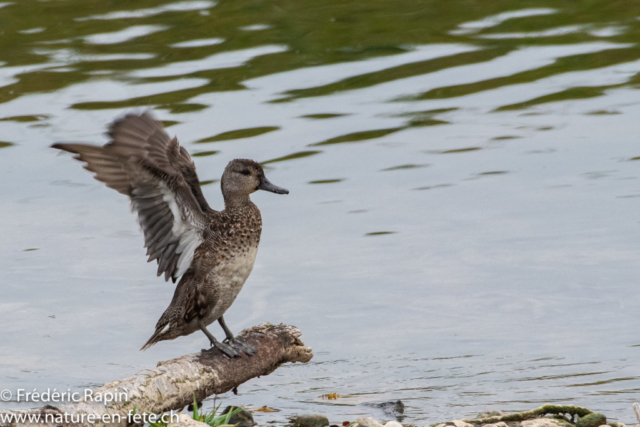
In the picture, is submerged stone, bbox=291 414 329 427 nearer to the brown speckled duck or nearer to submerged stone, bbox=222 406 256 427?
submerged stone, bbox=222 406 256 427

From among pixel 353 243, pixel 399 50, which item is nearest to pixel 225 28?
pixel 399 50

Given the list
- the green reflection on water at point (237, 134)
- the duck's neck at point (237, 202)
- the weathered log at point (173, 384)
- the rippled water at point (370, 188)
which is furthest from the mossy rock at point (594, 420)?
the green reflection on water at point (237, 134)

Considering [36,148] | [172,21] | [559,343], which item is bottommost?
[559,343]

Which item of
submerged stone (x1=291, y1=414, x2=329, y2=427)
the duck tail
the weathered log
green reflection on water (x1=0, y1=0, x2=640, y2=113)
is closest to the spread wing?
the duck tail

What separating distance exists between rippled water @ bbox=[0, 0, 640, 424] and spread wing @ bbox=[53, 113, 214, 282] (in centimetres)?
127

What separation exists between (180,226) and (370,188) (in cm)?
505

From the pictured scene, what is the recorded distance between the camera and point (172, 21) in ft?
52.2

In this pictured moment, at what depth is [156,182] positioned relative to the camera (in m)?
6.00

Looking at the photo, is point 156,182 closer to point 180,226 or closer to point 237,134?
point 180,226

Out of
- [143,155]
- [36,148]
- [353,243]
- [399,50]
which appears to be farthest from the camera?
[399,50]

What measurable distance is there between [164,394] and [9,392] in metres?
2.06

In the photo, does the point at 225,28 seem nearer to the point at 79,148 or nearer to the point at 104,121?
the point at 104,121

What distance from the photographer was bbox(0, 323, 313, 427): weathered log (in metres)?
5.08

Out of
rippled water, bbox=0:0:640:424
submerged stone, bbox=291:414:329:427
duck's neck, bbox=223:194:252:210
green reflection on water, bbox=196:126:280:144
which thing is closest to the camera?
submerged stone, bbox=291:414:329:427
